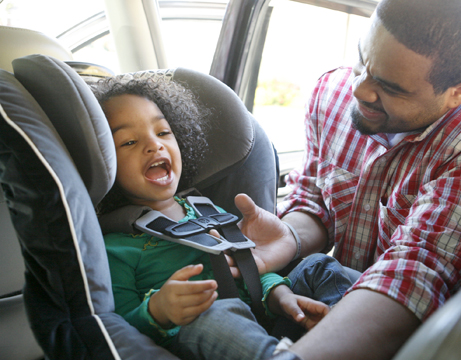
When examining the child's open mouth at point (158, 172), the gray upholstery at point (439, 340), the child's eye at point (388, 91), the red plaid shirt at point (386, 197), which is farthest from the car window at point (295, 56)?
the gray upholstery at point (439, 340)

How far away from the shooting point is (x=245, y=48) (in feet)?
6.02

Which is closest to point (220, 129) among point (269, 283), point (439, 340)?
point (269, 283)

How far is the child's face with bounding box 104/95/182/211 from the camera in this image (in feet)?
3.35

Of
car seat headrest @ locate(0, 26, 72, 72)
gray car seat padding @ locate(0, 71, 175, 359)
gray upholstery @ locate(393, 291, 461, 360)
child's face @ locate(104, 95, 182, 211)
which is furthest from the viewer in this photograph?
car seat headrest @ locate(0, 26, 72, 72)

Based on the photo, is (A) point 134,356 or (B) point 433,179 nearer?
(A) point 134,356

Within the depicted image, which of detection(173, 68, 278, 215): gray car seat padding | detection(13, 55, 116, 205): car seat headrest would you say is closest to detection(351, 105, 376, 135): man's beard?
detection(173, 68, 278, 215): gray car seat padding

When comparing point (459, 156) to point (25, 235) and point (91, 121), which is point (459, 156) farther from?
point (25, 235)

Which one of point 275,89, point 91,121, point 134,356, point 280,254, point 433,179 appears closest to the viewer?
point 134,356

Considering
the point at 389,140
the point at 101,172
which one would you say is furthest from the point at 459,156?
the point at 101,172

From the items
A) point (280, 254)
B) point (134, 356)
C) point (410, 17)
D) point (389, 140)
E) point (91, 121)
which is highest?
point (410, 17)

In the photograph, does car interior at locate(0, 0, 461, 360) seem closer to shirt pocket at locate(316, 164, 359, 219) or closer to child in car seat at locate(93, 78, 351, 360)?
child in car seat at locate(93, 78, 351, 360)

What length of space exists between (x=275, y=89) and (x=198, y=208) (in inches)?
77.1

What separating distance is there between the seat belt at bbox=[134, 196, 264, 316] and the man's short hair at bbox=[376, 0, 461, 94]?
0.66 meters

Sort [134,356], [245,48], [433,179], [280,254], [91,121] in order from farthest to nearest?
[245,48]
[280,254]
[433,179]
[91,121]
[134,356]
